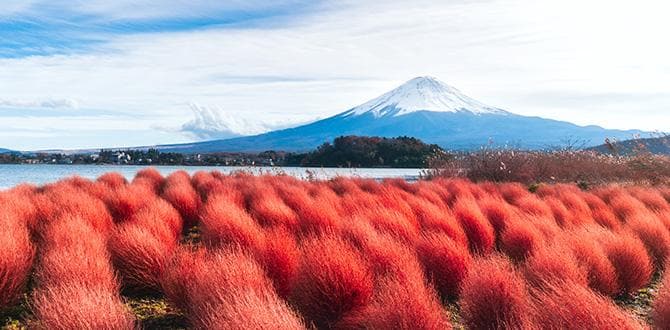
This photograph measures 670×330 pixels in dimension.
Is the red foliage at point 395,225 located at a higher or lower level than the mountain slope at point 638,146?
lower

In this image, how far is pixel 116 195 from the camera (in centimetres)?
912

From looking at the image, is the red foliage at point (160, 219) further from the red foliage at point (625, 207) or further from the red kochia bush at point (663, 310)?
the red foliage at point (625, 207)

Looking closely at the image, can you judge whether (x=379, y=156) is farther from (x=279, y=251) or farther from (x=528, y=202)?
(x=279, y=251)

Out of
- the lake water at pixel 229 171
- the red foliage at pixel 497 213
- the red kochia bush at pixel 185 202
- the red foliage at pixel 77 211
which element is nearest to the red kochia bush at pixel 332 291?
the red foliage at pixel 77 211

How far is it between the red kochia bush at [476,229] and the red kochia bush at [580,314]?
11.0 ft

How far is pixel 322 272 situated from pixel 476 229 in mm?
3756

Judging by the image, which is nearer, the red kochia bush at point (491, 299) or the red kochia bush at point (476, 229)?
the red kochia bush at point (491, 299)

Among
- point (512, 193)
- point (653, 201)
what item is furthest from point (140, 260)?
point (653, 201)

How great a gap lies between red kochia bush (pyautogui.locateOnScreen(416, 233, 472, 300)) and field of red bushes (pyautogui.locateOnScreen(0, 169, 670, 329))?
0.01m

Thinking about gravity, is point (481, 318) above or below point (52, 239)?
below

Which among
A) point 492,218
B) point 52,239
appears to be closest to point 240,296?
point 52,239

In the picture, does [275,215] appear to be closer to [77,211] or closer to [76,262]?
[77,211]

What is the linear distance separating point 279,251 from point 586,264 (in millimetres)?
2803

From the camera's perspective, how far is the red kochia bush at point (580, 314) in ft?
10.2
